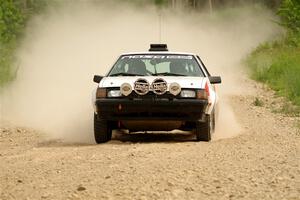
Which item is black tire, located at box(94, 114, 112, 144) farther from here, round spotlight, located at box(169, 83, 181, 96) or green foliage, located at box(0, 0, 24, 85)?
green foliage, located at box(0, 0, 24, 85)

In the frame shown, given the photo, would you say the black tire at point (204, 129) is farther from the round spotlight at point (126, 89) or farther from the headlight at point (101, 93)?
the headlight at point (101, 93)

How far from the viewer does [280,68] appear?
27.6 m

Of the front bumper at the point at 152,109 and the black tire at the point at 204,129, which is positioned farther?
the black tire at the point at 204,129

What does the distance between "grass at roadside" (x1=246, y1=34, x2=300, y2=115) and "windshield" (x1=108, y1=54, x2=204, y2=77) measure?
4.65 meters

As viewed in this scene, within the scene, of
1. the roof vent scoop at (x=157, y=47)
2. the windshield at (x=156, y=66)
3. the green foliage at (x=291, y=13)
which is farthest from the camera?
the green foliage at (x=291, y=13)

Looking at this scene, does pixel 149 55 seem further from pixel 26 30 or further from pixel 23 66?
pixel 26 30

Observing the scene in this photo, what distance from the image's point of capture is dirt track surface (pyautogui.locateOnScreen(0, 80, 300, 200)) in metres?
8.02

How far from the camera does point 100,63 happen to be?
28922 millimetres

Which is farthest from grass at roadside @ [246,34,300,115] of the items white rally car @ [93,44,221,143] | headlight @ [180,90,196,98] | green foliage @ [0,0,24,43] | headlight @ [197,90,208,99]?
green foliage @ [0,0,24,43]

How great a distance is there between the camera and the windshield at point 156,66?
12852mm

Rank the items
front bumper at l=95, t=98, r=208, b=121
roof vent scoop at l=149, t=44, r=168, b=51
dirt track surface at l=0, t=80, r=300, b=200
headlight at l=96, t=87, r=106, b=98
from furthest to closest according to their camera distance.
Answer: roof vent scoop at l=149, t=44, r=168, b=51 < headlight at l=96, t=87, r=106, b=98 < front bumper at l=95, t=98, r=208, b=121 < dirt track surface at l=0, t=80, r=300, b=200

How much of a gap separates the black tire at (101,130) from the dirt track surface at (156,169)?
0.21 metres

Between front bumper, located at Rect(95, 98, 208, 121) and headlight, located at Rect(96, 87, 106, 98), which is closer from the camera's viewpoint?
front bumper, located at Rect(95, 98, 208, 121)

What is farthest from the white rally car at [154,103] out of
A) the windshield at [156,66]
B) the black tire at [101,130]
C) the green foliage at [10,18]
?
the green foliage at [10,18]
